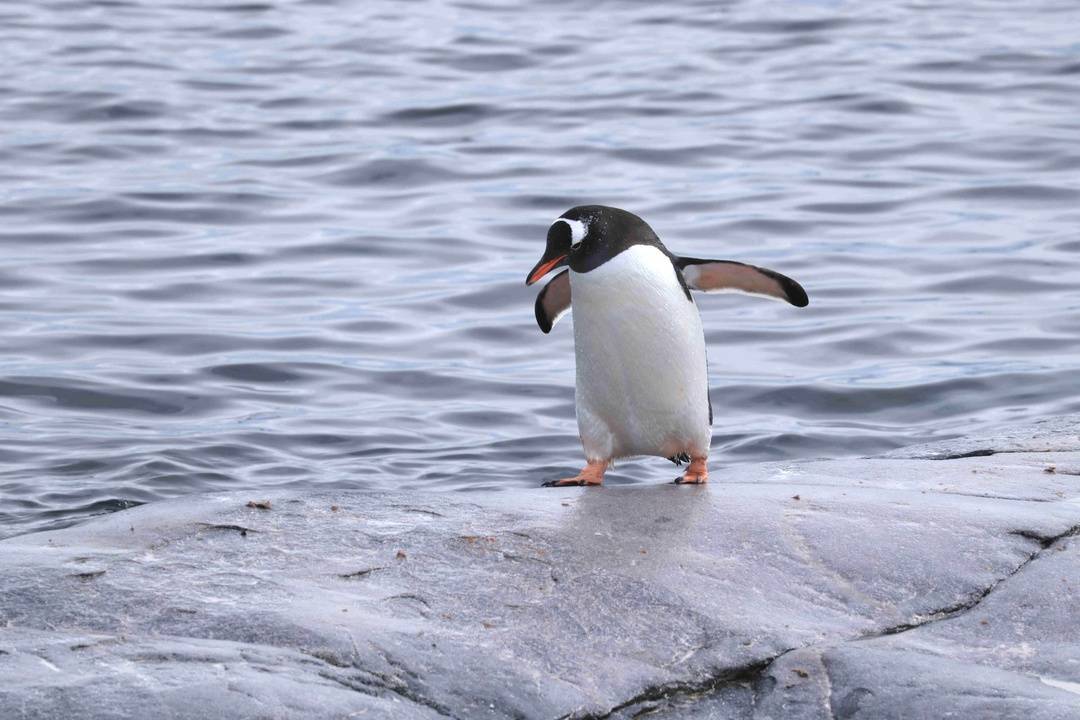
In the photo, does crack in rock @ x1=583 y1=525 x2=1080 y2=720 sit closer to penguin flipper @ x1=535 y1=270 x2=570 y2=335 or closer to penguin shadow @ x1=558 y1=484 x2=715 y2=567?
penguin shadow @ x1=558 y1=484 x2=715 y2=567

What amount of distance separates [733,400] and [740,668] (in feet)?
16.6

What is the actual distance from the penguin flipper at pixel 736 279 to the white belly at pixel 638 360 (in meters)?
0.24

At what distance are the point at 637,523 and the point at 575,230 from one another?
1022mm

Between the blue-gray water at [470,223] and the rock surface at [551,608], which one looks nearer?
the rock surface at [551,608]

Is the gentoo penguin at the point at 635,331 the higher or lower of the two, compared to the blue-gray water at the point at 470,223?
higher

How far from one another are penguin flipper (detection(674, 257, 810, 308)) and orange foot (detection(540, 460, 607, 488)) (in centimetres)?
69

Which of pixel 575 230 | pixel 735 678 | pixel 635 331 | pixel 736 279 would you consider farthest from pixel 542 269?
pixel 735 678

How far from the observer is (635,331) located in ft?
18.0

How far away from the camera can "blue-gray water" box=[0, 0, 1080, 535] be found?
27.2ft

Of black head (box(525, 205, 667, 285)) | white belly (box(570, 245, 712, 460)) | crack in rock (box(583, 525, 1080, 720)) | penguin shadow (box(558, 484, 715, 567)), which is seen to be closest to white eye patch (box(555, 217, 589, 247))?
black head (box(525, 205, 667, 285))

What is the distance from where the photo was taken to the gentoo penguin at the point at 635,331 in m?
5.42

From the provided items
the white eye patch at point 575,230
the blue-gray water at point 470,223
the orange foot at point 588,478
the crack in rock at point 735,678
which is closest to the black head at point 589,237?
the white eye patch at point 575,230

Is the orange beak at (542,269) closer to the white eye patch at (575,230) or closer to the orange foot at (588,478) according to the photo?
the white eye patch at (575,230)

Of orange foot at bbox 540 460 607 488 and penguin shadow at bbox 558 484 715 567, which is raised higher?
penguin shadow at bbox 558 484 715 567
